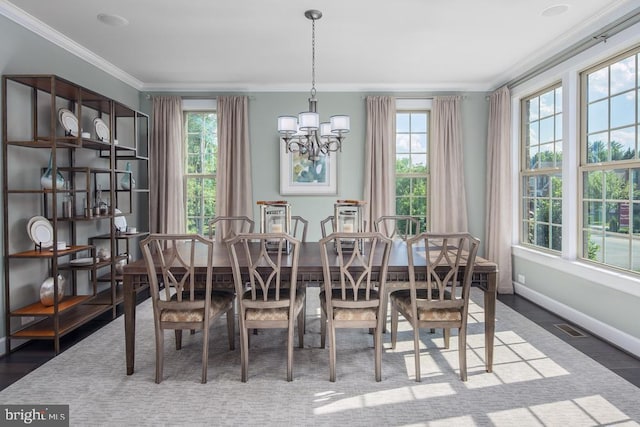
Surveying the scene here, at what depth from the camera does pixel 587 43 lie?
3775 mm

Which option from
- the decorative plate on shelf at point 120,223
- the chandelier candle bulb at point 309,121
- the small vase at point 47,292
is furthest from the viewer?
the decorative plate on shelf at point 120,223

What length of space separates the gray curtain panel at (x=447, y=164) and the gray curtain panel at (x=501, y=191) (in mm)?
410

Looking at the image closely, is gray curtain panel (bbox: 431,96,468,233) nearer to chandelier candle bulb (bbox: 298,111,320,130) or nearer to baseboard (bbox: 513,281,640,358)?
baseboard (bbox: 513,281,640,358)

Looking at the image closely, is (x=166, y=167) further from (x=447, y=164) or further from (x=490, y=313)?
(x=490, y=313)

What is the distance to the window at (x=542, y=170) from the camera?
449cm

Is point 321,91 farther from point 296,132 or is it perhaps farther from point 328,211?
point 296,132

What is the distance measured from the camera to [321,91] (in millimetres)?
5730

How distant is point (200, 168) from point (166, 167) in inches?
18.1

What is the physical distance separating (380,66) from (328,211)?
2.01 metres

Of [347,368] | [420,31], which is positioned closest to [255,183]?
[420,31]

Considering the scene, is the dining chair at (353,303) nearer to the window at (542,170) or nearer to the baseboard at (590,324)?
the baseboard at (590,324)

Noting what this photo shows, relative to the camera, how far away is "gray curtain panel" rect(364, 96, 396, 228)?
18.4 ft

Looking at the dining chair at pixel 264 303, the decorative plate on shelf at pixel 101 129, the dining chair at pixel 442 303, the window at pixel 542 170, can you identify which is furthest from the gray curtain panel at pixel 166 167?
the window at pixel 542 170

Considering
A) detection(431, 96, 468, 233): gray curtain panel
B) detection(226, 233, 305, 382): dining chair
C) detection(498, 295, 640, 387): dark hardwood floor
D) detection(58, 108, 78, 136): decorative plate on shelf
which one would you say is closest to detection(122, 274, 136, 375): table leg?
detection(226, 233, 305, 382): dining chair
